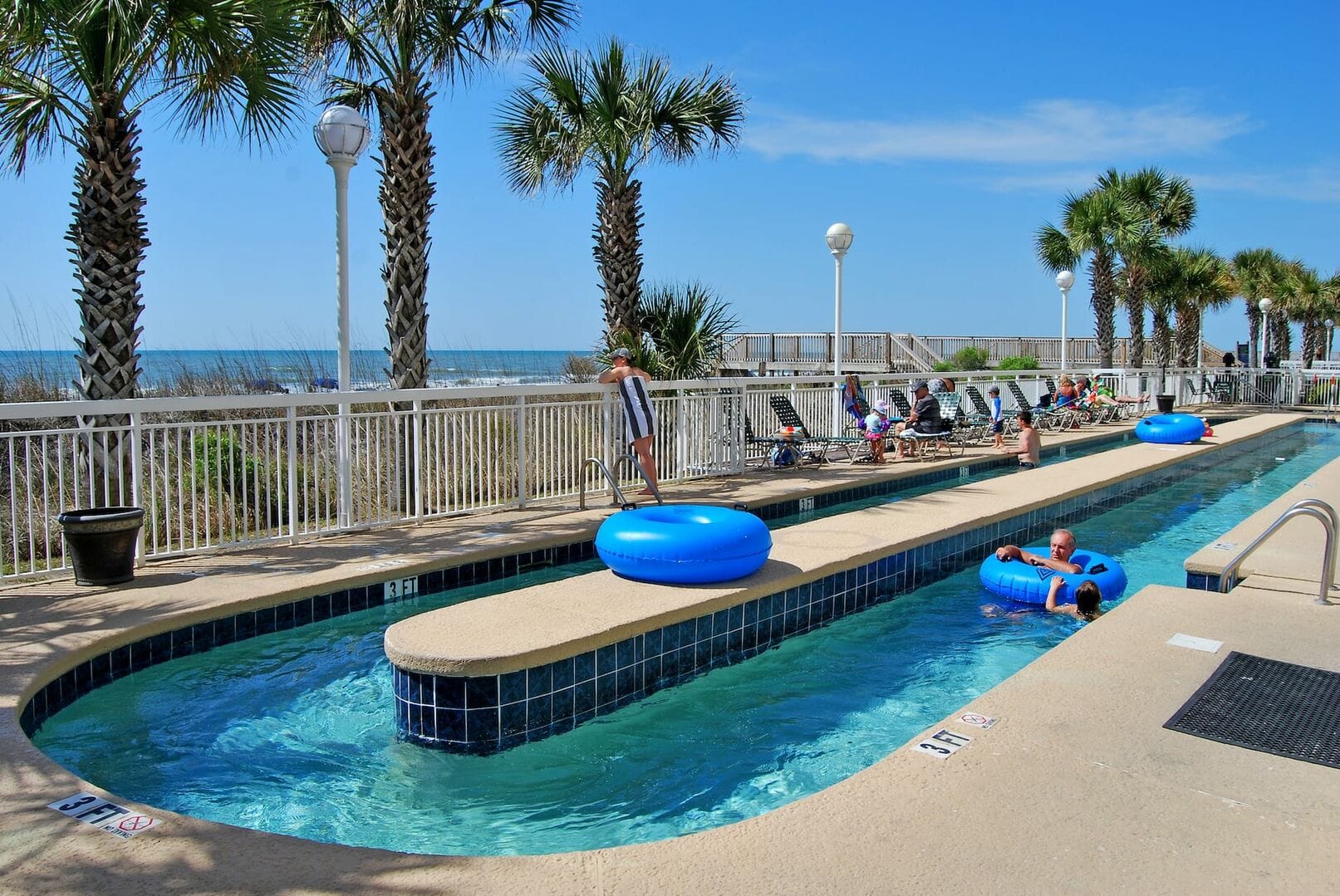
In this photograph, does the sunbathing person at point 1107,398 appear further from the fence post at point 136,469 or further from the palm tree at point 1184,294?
the fence post at point 136,469

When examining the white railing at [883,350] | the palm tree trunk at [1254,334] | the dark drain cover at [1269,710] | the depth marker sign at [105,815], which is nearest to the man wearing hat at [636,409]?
the dark drain cover at [1269,710]

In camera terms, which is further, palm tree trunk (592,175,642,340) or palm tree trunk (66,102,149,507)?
palm tree trunk (592,175,642,340)

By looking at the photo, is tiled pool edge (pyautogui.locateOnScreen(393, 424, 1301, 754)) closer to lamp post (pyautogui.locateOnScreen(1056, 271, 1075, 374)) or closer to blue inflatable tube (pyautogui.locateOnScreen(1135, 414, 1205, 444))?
blue inflatable tube (pyautogui.locateOnScreen(1135, 414, 1205, 444))

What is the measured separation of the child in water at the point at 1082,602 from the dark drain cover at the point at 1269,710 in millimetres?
1932

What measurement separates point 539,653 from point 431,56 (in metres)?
7.64

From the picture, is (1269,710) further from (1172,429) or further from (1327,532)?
(1172,429)

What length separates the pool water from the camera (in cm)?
366

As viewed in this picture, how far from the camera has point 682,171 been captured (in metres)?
13.6

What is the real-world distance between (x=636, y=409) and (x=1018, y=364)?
25.6 meters

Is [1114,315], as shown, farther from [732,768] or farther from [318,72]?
[732,768]

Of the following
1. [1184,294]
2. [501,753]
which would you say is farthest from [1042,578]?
[1184,294]

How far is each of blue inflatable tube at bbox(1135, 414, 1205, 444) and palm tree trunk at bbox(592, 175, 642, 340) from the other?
8.50 m

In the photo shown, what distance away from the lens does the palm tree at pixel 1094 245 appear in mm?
24609

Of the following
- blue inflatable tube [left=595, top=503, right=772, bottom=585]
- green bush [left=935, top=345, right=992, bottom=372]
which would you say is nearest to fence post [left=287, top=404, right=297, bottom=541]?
blue inflatable tube [left=595, top=503, right=772, bottom=585]
